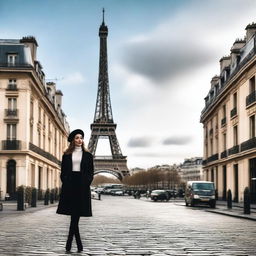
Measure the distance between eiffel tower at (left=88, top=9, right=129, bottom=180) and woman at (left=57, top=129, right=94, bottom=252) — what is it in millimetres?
88399

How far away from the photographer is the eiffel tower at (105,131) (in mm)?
100125

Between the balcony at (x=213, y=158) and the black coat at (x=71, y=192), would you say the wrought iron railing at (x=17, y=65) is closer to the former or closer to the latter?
the balcony at (x=213, y=158)

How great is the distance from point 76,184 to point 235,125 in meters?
37.6

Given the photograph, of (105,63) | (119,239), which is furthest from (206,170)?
(119,239)

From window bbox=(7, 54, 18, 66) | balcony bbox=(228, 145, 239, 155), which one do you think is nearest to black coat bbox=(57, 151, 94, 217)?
balcony bbox=(228, 145, 239, 155)

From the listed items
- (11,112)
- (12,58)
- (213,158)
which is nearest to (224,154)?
(213,158)

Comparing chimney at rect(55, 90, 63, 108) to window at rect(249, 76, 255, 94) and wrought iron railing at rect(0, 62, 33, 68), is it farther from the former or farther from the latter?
window at rect(249, 76, 255, 94)

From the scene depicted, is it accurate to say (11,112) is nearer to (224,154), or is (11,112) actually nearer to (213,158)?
(224,154)

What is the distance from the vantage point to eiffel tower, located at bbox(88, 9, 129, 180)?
100 meters

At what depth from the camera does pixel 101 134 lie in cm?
10188

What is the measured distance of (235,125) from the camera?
44.9 m

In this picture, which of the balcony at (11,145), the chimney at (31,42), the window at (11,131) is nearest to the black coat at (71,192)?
the balcony at (11,145)

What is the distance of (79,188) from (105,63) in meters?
96.3

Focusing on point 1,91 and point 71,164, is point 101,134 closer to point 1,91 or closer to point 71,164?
point 1,91
